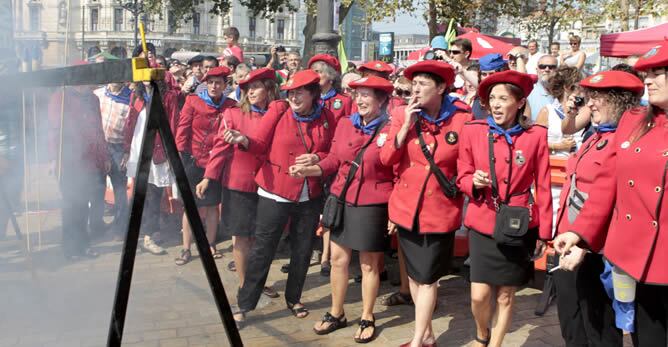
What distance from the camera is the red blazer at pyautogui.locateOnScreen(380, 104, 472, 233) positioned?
154 inches

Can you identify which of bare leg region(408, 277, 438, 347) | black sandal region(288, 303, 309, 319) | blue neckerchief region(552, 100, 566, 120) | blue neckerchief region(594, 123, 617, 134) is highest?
blue neckerchief region(552, 100, 566, 120)

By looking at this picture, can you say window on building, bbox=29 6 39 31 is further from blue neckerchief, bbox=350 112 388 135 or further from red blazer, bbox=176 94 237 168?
red blazer, bbox=176 94 237 168

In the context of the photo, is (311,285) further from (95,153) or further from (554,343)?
(95,153)

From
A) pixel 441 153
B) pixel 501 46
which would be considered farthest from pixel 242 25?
pixel 441 153

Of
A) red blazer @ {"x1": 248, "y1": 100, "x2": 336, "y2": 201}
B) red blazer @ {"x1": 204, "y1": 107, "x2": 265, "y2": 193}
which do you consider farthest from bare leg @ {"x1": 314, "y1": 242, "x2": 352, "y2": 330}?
red blazer @ {"x1": 204, "y1": 107, "x2": 265, "y2": 193}

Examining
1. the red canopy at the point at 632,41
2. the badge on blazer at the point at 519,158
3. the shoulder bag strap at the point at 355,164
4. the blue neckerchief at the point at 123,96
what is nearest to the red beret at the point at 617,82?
the badge on blazer at the point at 519,158

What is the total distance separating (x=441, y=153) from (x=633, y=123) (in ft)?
4.11

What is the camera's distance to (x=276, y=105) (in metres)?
4.66

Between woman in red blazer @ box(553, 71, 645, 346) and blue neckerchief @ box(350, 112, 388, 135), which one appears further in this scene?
blue neckerchief @ box(350, 112, 388, 135)

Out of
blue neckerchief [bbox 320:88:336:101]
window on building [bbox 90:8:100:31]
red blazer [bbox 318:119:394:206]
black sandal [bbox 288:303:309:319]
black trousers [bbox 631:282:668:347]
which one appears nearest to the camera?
window on building [bbox 90:8:100:31]

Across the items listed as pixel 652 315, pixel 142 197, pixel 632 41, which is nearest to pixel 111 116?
pixel 142 197

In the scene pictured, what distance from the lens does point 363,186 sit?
4.31 metres

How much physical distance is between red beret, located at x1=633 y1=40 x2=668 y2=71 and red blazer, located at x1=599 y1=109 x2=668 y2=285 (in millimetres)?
219

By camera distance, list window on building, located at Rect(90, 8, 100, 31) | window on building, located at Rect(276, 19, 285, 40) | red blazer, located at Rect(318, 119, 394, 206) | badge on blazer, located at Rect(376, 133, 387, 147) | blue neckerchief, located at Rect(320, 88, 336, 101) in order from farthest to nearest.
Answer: window on building, located at Rect(276, 19, 285, 40), blue neckerchief, located at Rect(320, 88, 336, 101), red blazer, located at Rect(318, 119, 394, 206), badge on blazer, located at Rect(376, 133, 387, 147), window on building, located at Rect(90, 8, 100, 31)
